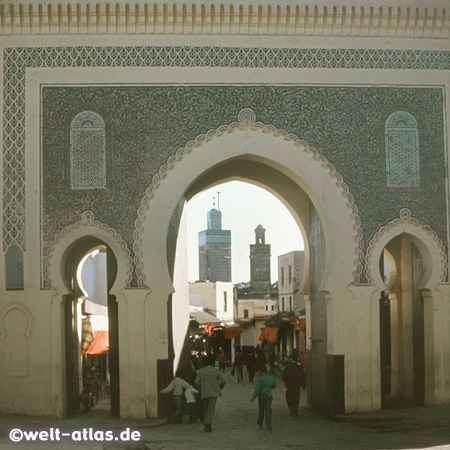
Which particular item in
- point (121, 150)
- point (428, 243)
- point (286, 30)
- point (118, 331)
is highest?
point (286, 30)

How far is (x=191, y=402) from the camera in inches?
444

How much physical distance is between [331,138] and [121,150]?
2741 millimetres

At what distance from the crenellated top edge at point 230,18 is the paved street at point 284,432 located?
4939 millimetres

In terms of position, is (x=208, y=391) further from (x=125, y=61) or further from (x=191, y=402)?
(x=125, y=61)

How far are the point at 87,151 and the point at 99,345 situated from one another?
4645 mm

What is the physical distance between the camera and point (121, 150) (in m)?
11.7

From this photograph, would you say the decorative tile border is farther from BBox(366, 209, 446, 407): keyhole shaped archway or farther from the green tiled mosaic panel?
BBox(366, 209, 446, 407): keyhole shaped archway

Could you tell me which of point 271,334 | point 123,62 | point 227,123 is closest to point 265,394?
point 227,123

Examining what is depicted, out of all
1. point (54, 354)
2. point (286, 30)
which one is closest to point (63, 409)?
point (54, 354)

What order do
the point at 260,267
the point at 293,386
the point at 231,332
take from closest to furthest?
the point at 293,386 < the point at 231,332 < the point at 260,267

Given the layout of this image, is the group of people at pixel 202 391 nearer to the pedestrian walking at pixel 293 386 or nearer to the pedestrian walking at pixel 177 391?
the pedestrian walking at pixel 177 391

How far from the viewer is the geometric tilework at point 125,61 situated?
11508 millimetres

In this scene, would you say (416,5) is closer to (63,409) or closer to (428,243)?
(428,243)

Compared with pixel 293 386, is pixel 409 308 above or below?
above
